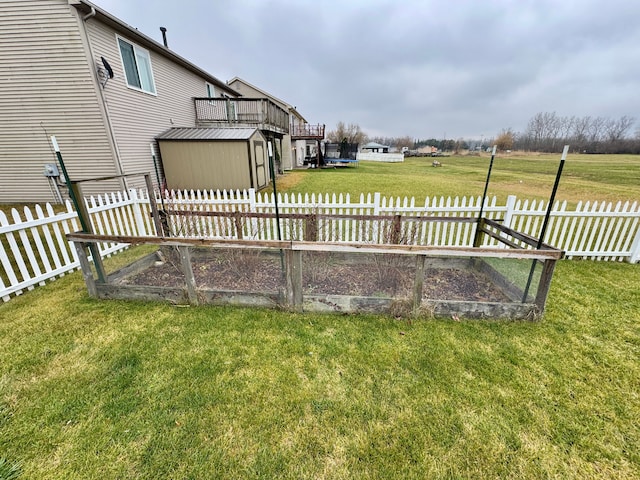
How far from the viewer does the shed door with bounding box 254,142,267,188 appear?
511 inches

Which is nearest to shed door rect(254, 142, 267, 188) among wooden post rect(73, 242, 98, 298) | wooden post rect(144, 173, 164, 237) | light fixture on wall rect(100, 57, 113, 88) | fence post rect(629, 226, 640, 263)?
light fixture on wall rect(100, 57, 113, 88)

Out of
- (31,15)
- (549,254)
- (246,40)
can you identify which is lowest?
(549,254)

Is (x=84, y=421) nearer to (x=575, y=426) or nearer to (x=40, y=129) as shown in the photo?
(x=575, y=426)

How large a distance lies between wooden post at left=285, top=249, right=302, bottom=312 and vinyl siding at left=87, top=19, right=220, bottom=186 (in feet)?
28.9

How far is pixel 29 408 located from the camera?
2.09 meters

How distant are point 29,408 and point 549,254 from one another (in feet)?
15.9

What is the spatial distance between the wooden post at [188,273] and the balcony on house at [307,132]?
23.7 m

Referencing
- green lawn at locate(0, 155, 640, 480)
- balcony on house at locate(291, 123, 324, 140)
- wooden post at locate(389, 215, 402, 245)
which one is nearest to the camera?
green lawn at locate(0, 155, 640, 480)

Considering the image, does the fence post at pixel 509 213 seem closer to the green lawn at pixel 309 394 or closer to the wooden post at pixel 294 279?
the green lawn at pixel 309 394

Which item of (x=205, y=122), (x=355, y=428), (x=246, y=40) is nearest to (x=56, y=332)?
(x=355, y=428)

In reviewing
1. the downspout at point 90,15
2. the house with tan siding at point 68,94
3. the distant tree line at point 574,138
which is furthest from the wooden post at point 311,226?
the distant tree line at point 574,138

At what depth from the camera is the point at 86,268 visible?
3.44 m

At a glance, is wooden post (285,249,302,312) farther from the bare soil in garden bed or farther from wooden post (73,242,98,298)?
wooden post (73,242,98,298)

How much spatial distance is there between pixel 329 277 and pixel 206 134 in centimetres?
1070
